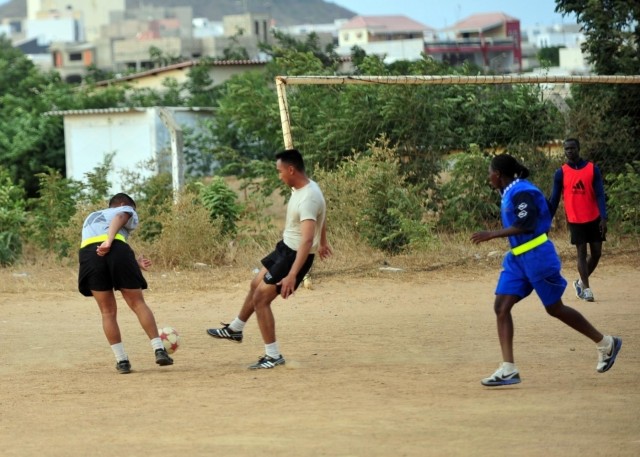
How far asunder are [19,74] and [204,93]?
7094mm

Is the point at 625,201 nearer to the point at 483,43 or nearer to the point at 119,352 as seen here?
the point at 119,352

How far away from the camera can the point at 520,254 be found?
8070 mm

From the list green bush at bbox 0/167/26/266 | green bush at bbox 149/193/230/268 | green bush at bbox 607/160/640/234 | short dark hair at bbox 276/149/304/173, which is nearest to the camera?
short dark hair at bbox 276/149/304/173

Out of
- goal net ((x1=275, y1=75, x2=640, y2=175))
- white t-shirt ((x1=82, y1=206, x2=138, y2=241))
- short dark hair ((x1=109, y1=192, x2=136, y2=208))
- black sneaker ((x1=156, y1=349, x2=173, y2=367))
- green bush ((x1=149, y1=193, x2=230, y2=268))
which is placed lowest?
black sneaker ((x1=156, y1=349, x2=173, y2=367))

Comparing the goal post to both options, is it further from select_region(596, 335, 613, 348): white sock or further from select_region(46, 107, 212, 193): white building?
select_region(46, 107, 212, 193): white building

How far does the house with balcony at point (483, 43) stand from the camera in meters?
96.4

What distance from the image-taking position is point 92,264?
29.3ft

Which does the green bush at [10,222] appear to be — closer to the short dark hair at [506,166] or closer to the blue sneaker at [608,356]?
the short dark hair at [506,166]

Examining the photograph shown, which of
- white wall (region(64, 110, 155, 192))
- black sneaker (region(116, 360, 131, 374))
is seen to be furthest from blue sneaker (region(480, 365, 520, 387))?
white wall (region(64, 110, 155, 192))

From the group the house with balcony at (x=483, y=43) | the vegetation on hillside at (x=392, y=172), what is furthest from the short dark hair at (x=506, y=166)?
the house with balcony at (x=483, y=43)

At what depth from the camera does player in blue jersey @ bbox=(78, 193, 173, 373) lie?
894 cm

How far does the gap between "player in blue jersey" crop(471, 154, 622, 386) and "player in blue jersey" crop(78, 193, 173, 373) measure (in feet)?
8.67

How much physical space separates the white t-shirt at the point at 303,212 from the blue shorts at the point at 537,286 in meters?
1.47

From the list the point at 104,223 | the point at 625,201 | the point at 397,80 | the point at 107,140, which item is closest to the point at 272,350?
the point at 104,223
